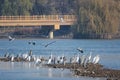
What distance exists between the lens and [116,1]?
116750 millimetres

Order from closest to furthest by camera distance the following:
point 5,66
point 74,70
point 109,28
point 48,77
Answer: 1. point 48,77
2. point 74,70
3. point 5,66
4. point 109,28

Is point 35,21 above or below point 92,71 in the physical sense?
above

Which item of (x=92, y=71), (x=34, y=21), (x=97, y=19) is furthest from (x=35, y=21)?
(x=92, y=71)

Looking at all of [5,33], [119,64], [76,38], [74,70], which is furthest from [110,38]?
[74,70]

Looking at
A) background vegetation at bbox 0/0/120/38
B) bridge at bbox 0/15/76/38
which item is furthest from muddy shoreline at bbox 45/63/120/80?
bridge at bbox 0/15/76/38

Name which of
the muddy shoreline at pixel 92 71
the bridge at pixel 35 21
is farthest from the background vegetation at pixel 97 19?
the muddy shoreline at pixel 92 71

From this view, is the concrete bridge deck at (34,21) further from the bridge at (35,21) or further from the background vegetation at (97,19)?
the background vegetation at (97,19)

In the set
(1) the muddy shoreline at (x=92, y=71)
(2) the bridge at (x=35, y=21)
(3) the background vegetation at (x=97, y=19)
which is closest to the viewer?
(1) the muddy shoreline at (x=92, y=71)

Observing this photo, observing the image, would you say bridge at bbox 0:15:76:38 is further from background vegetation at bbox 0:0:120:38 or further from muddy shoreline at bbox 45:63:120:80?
muddy shoreline at bbox 45:63:120:80

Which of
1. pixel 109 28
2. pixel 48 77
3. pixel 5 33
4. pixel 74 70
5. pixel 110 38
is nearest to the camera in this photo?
pixel 48 77

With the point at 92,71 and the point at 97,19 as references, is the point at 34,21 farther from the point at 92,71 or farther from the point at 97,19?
the point at 92,71

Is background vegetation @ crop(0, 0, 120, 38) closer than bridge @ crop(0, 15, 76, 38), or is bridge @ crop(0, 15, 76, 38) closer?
background vegetation @ crop(0, 0, 120, 38)

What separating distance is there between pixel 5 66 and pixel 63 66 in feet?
14.7

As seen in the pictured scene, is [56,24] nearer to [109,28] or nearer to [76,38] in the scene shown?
[76,38]
